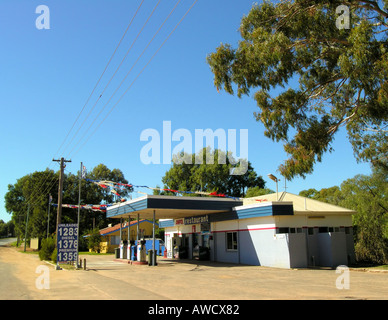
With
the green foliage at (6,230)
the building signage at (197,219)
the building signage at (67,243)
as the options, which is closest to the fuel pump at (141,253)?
the building signage at (67,243)

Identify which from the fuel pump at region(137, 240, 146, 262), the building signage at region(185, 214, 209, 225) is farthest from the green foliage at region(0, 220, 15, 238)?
the fuel pump at region(137, 240, 146, 262)

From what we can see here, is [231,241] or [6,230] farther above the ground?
[231,241]

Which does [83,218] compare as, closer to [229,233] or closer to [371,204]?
[229,233]

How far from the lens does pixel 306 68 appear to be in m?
16.1

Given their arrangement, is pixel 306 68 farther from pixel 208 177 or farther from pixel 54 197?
pixel 54 197

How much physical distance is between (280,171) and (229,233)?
12.0 metres

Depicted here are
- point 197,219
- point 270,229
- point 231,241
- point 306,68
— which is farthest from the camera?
point 197,219

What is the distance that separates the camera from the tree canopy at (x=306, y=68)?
41.9 ft

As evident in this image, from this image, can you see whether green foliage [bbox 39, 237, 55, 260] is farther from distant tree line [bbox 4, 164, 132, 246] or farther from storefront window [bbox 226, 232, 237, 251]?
distant tree line [bbox 4, 164, 132, 246]

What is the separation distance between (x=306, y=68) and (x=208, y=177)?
44.2 m

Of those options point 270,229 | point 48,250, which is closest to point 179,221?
point 48,250

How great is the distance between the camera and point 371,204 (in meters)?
26.6

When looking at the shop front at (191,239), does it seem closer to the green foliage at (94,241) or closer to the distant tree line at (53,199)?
the green foliage at (94,241)

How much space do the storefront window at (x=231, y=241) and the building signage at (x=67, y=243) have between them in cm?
1119
